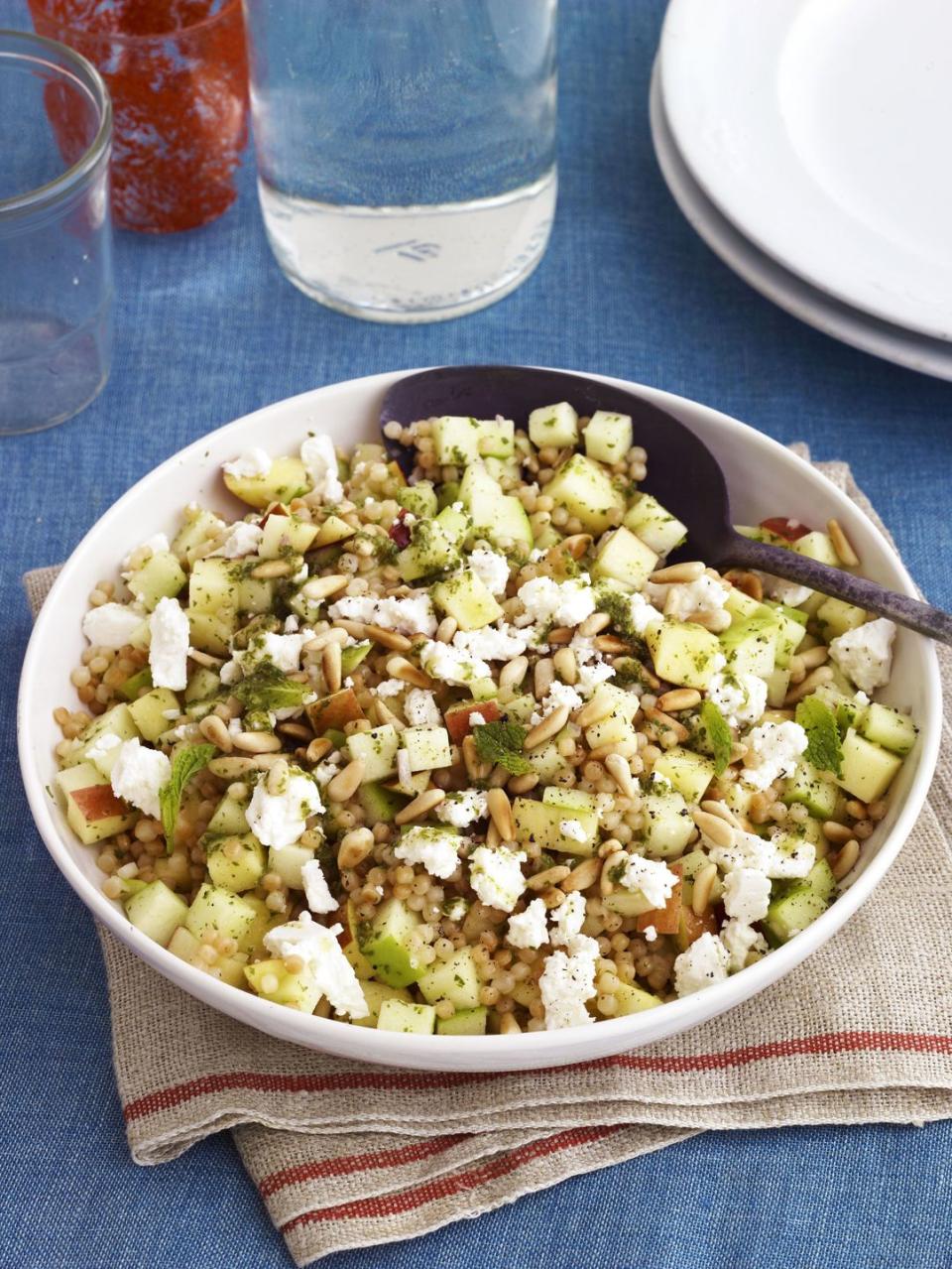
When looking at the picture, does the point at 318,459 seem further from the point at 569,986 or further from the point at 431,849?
the point at 569,986

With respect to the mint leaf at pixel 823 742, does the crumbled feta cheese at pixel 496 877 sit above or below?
below

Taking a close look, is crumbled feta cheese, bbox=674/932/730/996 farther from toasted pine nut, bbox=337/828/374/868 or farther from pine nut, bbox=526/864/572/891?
toasted pine nut, bbox=337/828/374/868

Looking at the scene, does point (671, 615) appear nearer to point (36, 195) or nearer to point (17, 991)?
point (17, 991)

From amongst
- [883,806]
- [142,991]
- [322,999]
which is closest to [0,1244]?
[142,991]

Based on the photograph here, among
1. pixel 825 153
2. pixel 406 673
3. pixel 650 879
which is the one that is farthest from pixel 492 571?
pixel 825 153

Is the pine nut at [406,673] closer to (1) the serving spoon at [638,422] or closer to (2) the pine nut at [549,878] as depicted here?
(2) the pine nut at [549,878]

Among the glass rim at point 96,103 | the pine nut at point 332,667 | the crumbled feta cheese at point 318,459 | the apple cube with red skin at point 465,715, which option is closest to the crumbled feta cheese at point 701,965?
the apple cube with red skin at point 465,715

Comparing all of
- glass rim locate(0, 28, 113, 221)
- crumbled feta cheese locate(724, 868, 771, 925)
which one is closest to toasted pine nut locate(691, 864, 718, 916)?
crumbled feta cheese locate(724, 868, 771, 925)

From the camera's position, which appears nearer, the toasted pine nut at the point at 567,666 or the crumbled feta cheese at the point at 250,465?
the toasted pine nut at the point at 567,666
